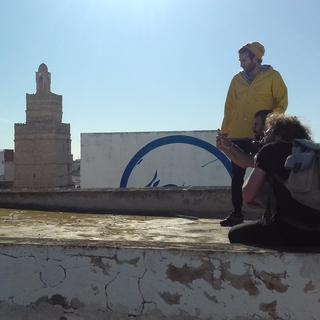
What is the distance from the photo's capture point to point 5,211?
731 centimetres

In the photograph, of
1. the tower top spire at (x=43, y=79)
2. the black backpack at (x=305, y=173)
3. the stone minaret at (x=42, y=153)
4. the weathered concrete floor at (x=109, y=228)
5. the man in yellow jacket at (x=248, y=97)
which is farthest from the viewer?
the tower top spire at (x=43, y=79)

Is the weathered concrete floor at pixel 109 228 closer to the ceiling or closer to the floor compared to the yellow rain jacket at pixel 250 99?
closer to the floor

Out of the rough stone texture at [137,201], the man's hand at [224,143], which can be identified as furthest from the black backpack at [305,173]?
the rough stone texture at [137,201]

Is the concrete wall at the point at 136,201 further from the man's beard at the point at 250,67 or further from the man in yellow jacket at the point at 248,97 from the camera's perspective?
the man's beard at the point at 250,67

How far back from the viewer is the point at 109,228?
17.9 feet

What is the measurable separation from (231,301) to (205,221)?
2895 mm

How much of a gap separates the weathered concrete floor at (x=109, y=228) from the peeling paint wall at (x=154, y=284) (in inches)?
25.5

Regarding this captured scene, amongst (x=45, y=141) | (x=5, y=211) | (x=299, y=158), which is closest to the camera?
(x=299, y=158)

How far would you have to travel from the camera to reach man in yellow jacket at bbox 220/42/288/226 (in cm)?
516

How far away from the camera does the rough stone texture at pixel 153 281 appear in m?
3.23

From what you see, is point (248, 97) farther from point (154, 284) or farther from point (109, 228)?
point (154, 284)

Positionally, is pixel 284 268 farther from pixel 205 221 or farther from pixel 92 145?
pixel 92 145

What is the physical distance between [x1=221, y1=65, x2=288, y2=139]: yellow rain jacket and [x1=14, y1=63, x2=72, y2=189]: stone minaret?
123 ft

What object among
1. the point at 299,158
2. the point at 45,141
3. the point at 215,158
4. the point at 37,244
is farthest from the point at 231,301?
the point at 45,141
